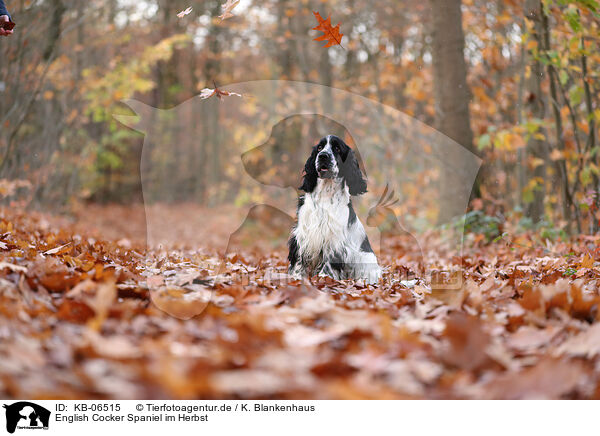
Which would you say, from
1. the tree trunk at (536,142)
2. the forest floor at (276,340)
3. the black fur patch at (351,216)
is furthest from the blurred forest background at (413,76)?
the forest floor at (276,340)

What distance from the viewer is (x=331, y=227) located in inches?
185

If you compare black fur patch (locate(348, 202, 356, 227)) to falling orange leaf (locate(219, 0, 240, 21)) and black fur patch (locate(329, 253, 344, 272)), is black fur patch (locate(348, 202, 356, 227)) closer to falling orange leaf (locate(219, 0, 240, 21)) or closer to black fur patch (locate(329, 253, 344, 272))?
black fur patch (locate(329, 253, 344, 272))

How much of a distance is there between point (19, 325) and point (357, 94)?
14190 millimetres

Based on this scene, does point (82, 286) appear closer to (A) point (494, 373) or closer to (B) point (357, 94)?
(A) point (494, 373)

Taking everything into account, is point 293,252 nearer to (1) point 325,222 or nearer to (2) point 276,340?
(1) point 325,222

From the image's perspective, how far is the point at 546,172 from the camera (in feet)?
27.0

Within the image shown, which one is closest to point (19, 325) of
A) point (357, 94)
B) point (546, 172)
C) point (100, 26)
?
point (546, 172)

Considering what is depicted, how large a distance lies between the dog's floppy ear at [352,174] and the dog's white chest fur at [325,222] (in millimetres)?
97

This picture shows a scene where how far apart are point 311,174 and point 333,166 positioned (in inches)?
9.8
